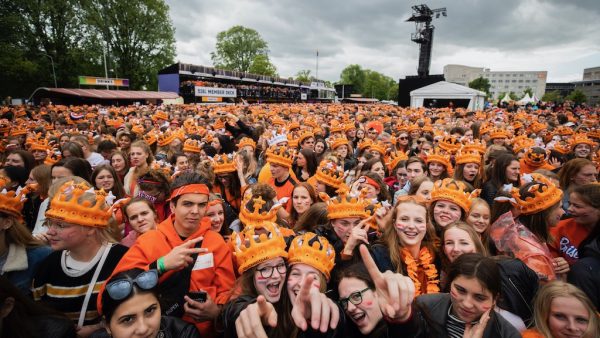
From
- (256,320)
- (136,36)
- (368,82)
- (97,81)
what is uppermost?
(368,82)

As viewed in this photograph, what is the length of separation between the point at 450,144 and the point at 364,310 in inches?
230

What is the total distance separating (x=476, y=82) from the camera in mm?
76438

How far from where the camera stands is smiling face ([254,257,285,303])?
2119 mm

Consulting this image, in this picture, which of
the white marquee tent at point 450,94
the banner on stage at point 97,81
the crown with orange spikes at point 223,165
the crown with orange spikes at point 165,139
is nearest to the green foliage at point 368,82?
the white marquee tent at point 450,94

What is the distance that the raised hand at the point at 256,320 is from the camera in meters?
1.52

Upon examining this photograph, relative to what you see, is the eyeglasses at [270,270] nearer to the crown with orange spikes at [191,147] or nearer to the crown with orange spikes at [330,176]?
the crown with orange spikes at [330,176]

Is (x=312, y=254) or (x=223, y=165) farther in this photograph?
(x=223, y=165)

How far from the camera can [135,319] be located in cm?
170

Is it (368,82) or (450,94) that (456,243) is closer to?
(450,94)

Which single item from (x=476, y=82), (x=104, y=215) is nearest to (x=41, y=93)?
(x=104, y=215)

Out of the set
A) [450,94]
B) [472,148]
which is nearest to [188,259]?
[472,148]

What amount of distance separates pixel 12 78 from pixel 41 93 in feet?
19.8

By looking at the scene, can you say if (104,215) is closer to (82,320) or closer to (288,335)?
(82,320)

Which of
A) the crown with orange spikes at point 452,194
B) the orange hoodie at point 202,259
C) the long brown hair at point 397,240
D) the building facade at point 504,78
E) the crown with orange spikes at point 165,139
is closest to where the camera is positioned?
the orange hoodie at point 202,259
